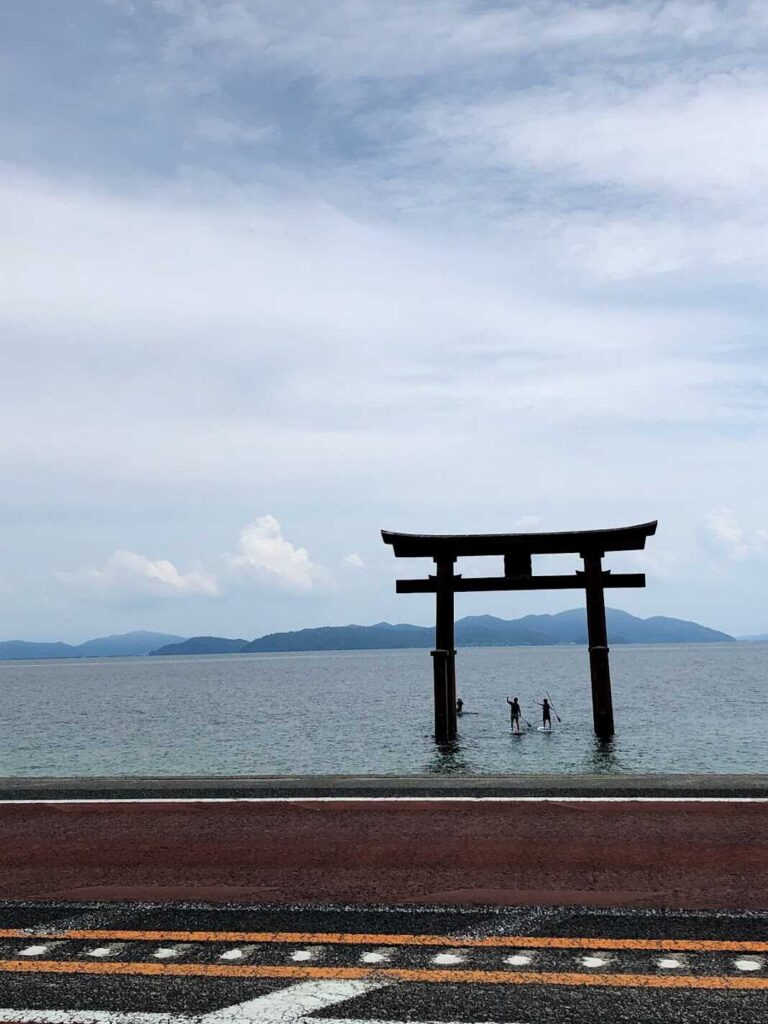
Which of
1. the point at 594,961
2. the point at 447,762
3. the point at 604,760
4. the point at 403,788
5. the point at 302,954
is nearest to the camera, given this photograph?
the point at 594,961

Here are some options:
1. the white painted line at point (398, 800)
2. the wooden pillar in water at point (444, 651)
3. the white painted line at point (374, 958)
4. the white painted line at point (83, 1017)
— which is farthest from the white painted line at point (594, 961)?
the wooden pillar in water at point (444, 651)

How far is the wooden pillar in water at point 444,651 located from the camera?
26328 millimetres

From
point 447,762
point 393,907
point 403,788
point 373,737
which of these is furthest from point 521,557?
point 373,737

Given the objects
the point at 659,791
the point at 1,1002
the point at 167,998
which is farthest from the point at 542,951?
the point at 659,791

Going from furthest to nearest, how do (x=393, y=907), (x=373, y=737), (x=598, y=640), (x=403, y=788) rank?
(x=373, y=737) → (x=598, y=640) → (x=403, y=788) → (x=393, y=907)

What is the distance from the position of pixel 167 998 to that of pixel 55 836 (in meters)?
4.37

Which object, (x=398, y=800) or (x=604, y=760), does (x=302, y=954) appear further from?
(x=604, y=760)

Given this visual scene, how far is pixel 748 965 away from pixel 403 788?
5.52 meters

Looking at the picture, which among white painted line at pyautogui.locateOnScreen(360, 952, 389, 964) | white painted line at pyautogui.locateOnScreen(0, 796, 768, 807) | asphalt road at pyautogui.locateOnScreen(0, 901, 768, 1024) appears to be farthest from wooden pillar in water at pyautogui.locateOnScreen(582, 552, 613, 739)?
white painted line at pyautogui.locateOnScreen(360, 952, 389, 964)

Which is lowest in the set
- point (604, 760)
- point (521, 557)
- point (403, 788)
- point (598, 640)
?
point (604, 760)

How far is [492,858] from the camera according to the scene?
7688mm

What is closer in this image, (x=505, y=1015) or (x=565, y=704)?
(x=505, y=1015)

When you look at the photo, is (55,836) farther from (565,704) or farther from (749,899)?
(565,704)

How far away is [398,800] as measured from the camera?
1000 centimetres
